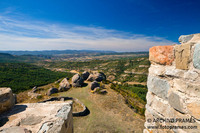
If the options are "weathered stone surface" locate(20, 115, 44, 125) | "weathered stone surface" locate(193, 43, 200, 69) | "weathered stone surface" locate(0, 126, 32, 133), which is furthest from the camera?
"weathered stone surface" locate(20, 115, 44, 125)

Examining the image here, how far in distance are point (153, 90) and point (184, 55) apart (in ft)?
2.99

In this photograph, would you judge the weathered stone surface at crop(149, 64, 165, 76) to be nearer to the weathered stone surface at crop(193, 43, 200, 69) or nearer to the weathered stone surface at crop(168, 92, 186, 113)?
the weathered stone surface at crop(168, 92, 186, 113)

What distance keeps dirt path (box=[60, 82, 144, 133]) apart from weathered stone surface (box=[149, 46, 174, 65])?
8.35m

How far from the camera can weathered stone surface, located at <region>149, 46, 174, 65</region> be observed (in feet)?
6.31

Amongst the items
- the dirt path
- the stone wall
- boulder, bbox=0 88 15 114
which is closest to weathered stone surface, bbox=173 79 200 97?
the stone wall

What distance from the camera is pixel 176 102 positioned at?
5.80ft

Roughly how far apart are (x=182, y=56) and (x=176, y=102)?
2.51ft

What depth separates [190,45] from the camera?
1.59m

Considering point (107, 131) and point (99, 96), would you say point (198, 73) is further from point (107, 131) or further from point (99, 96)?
point (99, 96)

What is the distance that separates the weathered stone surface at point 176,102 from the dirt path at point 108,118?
8.12m

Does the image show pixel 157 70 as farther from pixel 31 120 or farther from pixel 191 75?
pixel 31 120

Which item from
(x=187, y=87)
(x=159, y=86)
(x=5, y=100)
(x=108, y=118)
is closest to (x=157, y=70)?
(x=159, y=86)

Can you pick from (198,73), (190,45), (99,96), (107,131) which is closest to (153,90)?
(198,73)

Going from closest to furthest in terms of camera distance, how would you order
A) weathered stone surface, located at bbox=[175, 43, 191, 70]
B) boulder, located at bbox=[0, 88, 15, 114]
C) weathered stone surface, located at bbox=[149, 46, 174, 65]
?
weathered stone surface, located at bbox=[175, 43, 191, 70]
weathered stone surface, located at bbox=[149, 46, 174, 65]
boulder, located at bbox=[0, 88, 15, 114]
